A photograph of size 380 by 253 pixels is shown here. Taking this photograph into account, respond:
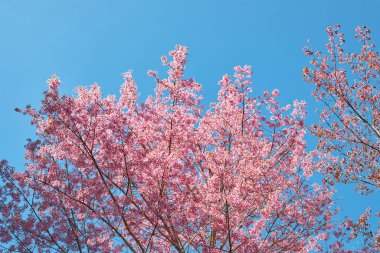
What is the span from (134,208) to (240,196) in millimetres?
2856

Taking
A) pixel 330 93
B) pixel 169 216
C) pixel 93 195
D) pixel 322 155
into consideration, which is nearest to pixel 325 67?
Answer: pixel 330 93

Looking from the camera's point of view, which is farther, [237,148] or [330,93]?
[330,93]

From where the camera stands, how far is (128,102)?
1308 centimetres

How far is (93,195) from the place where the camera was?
10625mm

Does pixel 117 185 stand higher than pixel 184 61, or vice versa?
pixel 184 61

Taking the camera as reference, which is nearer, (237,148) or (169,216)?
(169,216)

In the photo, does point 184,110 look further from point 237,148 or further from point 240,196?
point 240,196

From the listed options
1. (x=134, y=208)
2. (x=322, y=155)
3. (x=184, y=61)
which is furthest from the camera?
(x=322, y=155)

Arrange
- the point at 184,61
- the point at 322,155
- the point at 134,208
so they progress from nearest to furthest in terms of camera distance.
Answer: the point at 134,208
the point at 184,61
the point at 322,155

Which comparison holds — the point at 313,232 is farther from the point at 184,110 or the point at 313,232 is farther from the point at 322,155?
the point at 184,110

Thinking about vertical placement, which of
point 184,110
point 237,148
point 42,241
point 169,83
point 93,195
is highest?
point 169,83

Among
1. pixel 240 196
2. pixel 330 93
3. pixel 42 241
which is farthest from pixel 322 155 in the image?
pixel 42 241

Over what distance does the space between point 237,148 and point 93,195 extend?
15.6 feet

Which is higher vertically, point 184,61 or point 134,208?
point 184,61
